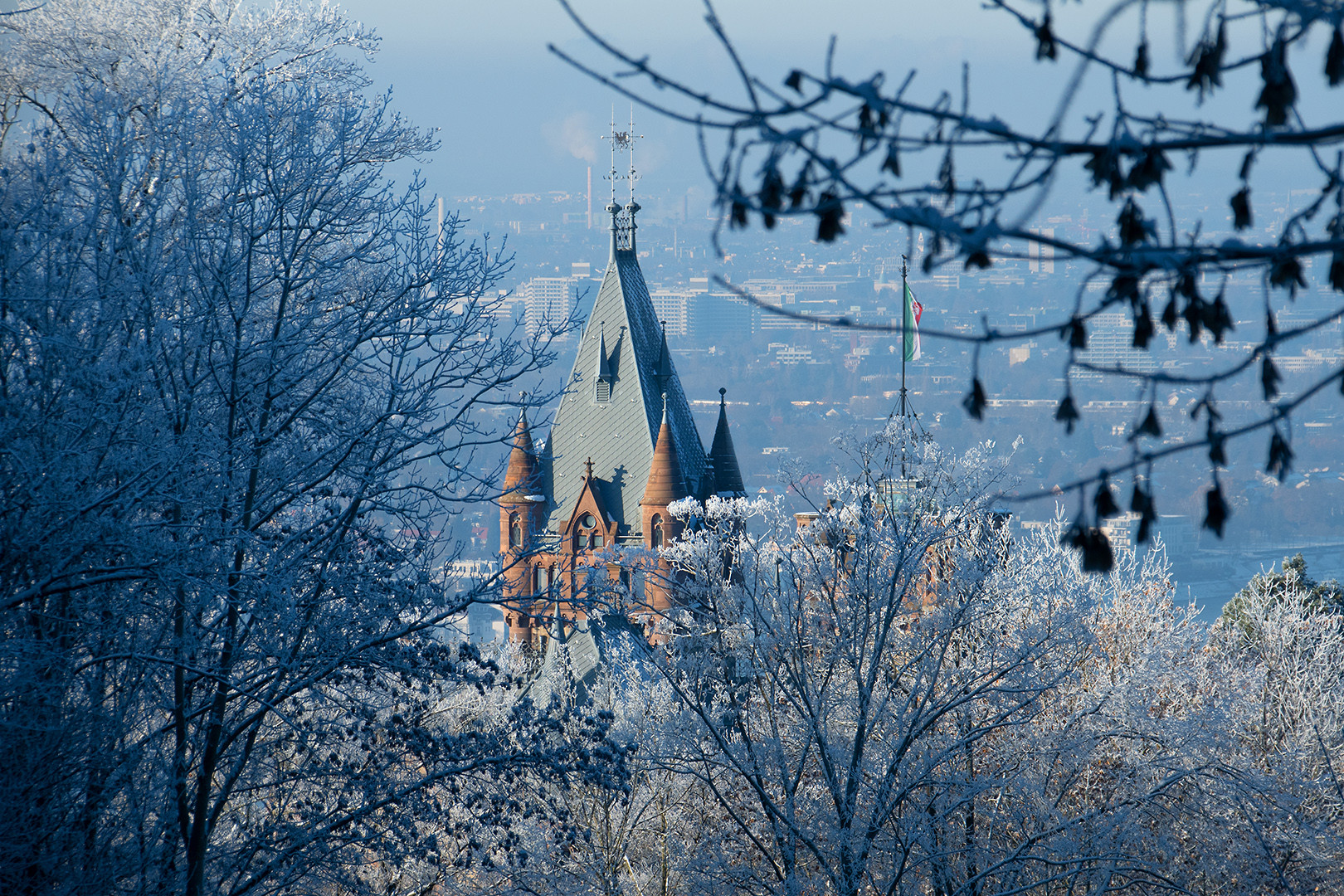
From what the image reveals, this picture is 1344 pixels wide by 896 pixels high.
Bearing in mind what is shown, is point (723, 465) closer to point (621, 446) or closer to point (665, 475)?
point (665, 475)

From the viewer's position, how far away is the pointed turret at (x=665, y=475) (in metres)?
39.2

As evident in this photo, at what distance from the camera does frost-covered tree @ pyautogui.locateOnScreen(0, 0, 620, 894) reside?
812 centimetres

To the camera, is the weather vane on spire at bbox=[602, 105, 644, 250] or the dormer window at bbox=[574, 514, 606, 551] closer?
the dormer window at bbox=[574, 514, 606, 551]

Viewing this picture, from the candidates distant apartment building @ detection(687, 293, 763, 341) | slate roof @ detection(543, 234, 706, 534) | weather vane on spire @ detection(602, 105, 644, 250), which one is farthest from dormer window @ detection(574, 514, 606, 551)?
distant apartment building @ detection(687, 293, 763, 341)

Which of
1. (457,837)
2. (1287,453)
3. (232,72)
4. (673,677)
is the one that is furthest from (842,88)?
(673,677)

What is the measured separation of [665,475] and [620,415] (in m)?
4.36

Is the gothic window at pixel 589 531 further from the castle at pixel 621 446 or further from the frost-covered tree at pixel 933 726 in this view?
the frost-covered tree at pixel 933 726

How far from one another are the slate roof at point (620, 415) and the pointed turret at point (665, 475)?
125cm

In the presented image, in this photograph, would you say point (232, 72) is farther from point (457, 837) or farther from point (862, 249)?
point (862, 249)

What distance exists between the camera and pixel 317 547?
10.1 metres

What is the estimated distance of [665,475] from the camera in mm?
39281

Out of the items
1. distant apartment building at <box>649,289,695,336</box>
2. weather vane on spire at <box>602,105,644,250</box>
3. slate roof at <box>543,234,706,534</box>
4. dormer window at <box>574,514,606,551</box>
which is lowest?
dormer window at <box>574,514,606,551</box>

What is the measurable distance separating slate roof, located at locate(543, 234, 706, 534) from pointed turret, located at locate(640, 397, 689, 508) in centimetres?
125

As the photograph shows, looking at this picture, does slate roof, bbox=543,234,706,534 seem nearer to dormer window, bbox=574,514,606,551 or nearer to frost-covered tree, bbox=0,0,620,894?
dormer window, bbox=574,514,606,551
